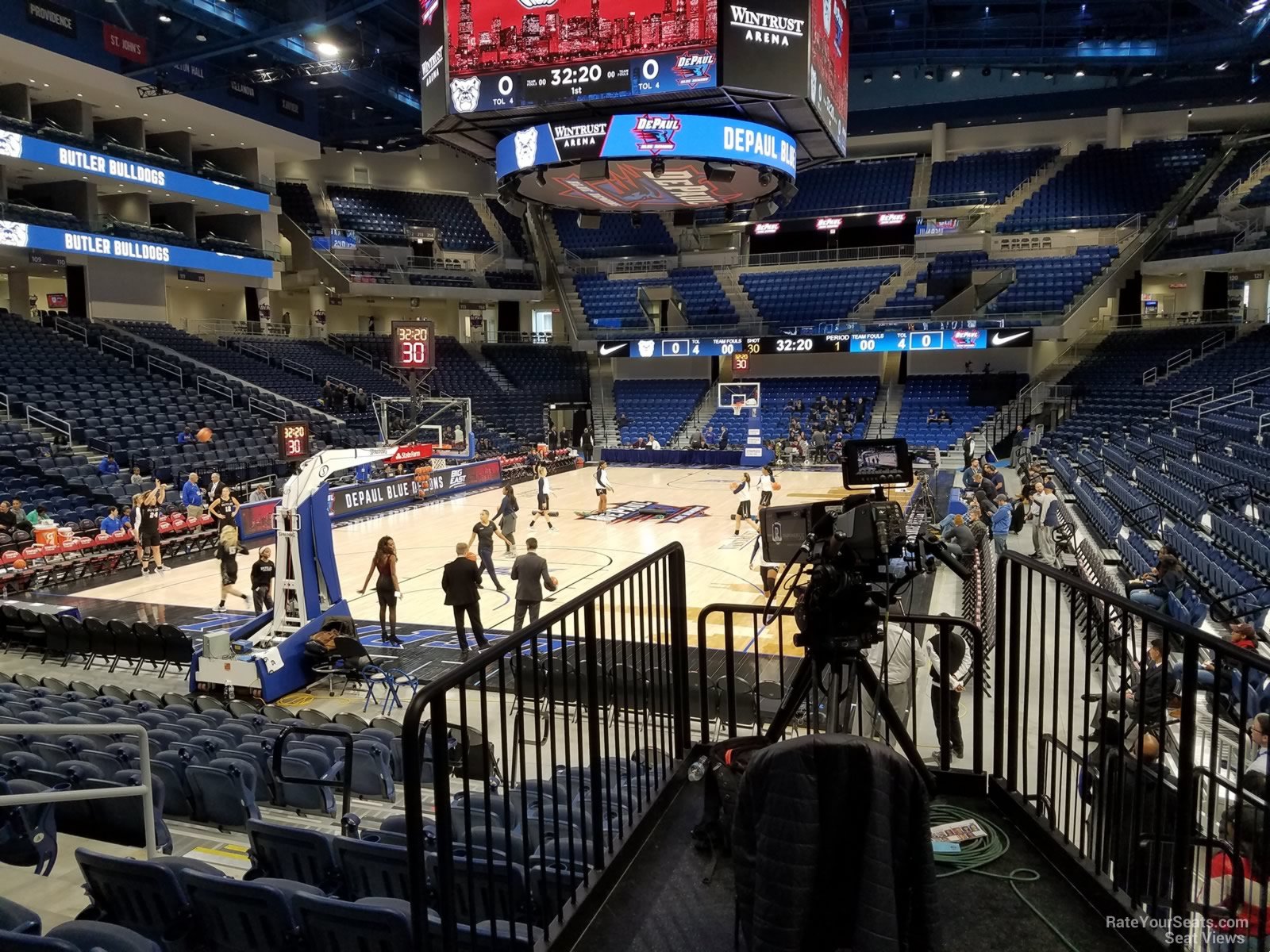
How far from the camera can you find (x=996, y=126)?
126ft

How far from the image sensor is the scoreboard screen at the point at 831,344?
103ft

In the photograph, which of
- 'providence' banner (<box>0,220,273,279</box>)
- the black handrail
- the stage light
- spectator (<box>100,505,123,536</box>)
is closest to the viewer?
the black handrail

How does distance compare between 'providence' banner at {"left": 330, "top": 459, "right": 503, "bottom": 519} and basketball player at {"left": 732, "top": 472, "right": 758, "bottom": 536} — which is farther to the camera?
'providence' banner at {"left": 330, "top": 459, "right": 503, "bottom": 519}

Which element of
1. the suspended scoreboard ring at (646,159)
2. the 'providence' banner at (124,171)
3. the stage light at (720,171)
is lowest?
the stage light at (720,171)

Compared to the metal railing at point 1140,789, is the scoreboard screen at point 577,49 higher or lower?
higher

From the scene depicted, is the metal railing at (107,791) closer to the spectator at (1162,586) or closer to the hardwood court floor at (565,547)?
the hardwood court floor at (565,547)

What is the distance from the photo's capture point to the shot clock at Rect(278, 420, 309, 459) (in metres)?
17.7

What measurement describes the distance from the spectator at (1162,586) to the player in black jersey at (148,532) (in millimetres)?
14690

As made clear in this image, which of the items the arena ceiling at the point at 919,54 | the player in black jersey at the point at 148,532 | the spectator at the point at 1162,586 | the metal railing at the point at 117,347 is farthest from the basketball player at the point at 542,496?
the metal railing at the point at 117,347

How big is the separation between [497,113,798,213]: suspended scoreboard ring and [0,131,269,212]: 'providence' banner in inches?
652

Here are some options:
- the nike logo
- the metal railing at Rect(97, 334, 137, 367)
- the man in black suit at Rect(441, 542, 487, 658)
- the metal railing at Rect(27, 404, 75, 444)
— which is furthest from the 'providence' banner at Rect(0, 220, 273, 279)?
the nike logo

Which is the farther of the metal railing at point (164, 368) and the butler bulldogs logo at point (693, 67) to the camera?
the metal railing at point (164, 368)

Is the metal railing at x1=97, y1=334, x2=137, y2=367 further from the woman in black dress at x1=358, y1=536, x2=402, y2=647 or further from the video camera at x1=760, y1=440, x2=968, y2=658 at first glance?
the video camera at x1=760, y1=440, x2=968, y2=658

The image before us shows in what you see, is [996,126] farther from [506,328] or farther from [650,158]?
[650,158]
